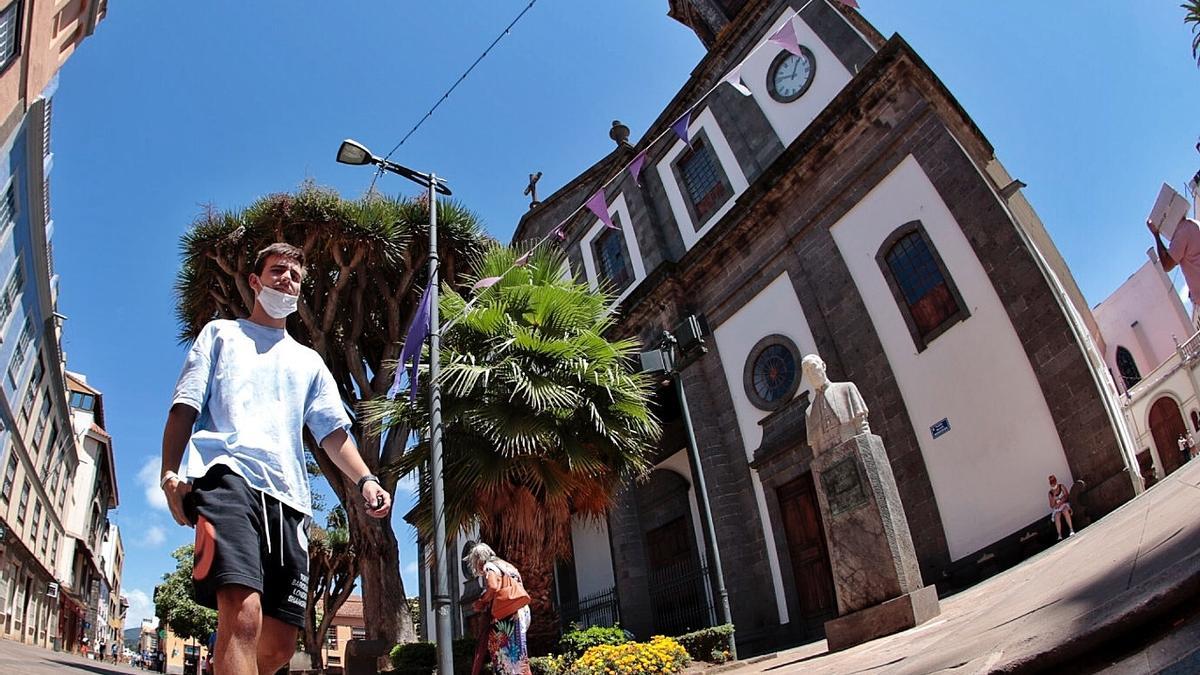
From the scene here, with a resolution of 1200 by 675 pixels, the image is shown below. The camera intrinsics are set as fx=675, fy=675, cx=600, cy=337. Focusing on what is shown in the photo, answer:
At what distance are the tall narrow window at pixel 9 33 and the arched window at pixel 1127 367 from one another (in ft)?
124

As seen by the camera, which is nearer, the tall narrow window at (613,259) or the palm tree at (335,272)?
the palm tree at (335,272)

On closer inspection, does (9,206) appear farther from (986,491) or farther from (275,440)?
(986,491)

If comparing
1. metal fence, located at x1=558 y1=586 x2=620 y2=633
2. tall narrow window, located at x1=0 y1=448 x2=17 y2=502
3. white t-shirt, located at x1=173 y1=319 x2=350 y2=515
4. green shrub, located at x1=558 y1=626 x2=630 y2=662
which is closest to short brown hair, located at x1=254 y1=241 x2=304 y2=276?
white t-shirt, located at x1=173 y1=319 x2=350 y2=515

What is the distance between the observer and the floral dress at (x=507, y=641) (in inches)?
218

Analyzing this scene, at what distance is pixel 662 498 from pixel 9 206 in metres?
18.5

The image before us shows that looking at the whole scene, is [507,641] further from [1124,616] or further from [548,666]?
[1124,616]

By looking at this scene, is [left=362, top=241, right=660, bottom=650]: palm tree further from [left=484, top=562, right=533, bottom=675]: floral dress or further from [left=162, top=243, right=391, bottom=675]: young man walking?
[left=162, top=243, right=391, bottom=675]: young man walking

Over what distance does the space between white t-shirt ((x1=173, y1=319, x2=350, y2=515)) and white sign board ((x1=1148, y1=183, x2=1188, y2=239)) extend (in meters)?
25.1

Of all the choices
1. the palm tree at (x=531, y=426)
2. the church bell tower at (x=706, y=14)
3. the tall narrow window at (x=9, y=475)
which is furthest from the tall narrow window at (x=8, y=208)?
the church bell tower at (x=706, y=14)

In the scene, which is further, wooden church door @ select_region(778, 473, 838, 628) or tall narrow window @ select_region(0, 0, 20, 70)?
tall narrow window @ select_region(0, 0, 20, 70)

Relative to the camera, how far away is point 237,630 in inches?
77.2

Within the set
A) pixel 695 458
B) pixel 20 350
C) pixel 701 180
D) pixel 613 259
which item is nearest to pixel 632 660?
pixel 695 458

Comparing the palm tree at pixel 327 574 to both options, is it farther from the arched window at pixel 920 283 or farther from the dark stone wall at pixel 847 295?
the arched window at pixel 920 283

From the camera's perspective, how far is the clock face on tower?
1449 centimetres
